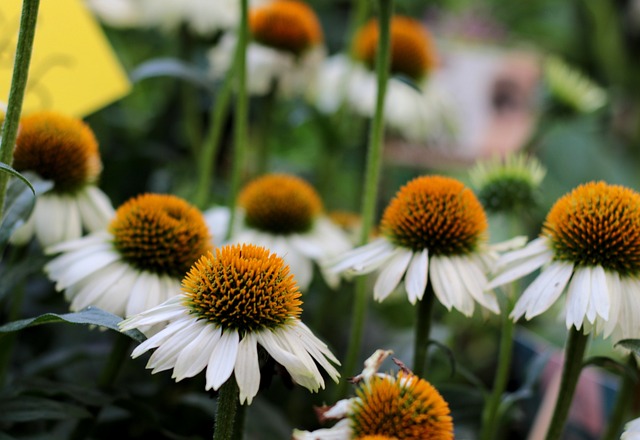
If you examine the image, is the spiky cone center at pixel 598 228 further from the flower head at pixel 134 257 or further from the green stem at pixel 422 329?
the flower head at pixel 134 257

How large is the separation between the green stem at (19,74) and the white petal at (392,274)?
22 cm

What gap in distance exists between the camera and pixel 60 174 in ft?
1.73

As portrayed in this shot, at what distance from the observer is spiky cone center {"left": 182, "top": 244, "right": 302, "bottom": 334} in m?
0.36

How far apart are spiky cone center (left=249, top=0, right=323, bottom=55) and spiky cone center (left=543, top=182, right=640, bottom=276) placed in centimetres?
46

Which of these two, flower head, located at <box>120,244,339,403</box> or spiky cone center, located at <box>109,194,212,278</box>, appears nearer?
flower head, located at <box>120,244,339,403</box>

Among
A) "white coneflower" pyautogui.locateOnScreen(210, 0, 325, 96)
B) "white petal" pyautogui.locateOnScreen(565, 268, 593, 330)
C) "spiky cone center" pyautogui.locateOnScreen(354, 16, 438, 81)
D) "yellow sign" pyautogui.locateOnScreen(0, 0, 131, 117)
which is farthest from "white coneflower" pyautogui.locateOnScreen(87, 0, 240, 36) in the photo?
"white petal" pyautogui.locateOnScreen(565, 268, 593, 330)

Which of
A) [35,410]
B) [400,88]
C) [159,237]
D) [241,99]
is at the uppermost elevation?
[400,88]

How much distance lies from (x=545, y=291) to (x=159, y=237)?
0.23 metres

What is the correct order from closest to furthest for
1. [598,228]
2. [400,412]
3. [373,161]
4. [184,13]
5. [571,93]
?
[400,412] < [598,228] < [373,161] < [571,93] < [184,13]

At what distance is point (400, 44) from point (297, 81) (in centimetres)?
15

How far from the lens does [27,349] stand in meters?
0.64

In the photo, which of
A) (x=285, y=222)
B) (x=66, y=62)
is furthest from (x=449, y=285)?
(x=66, y=62)

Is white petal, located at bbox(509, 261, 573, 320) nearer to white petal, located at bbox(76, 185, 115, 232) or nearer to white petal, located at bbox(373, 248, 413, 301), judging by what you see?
white petal, located at bbox(373, 248, 413, 301)

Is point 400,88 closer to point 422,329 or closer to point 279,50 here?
point 279,50
